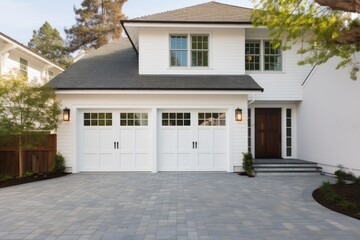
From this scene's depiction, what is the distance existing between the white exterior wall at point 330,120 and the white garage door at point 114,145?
22.3 feet

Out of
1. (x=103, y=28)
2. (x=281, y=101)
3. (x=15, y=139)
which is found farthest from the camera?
(x=103, y=28)

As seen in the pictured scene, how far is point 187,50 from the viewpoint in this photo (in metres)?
11.6

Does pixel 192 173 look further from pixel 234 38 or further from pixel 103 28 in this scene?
pixel 103 28

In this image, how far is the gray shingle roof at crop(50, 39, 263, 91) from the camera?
10.3 metres

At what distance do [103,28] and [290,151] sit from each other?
25.7 meters

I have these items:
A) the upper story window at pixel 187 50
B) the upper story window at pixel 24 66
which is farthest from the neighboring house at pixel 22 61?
the upper story window at pixel 187 50

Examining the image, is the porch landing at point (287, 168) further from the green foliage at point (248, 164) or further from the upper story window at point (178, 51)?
the upper story window at point (178, 51)

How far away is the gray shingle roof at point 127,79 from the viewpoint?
33.7 ft

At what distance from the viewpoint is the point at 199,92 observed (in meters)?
10.2

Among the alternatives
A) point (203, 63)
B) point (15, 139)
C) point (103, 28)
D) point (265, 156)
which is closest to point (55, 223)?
point (15, 139)

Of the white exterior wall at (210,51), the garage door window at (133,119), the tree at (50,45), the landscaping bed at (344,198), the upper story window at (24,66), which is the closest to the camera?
the landscaping bed at (344,198)

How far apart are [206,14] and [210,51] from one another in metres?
2.02

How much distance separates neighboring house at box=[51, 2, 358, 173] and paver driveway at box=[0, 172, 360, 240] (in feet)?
5.94

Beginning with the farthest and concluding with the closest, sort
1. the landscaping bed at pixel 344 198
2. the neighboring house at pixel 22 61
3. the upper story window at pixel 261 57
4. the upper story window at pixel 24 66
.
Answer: the upper story window at pixel 24 66, the neighboring house at pixel 22 61, the upper story window at pixel 261 57, the landscaping bed at pixel 344 198
